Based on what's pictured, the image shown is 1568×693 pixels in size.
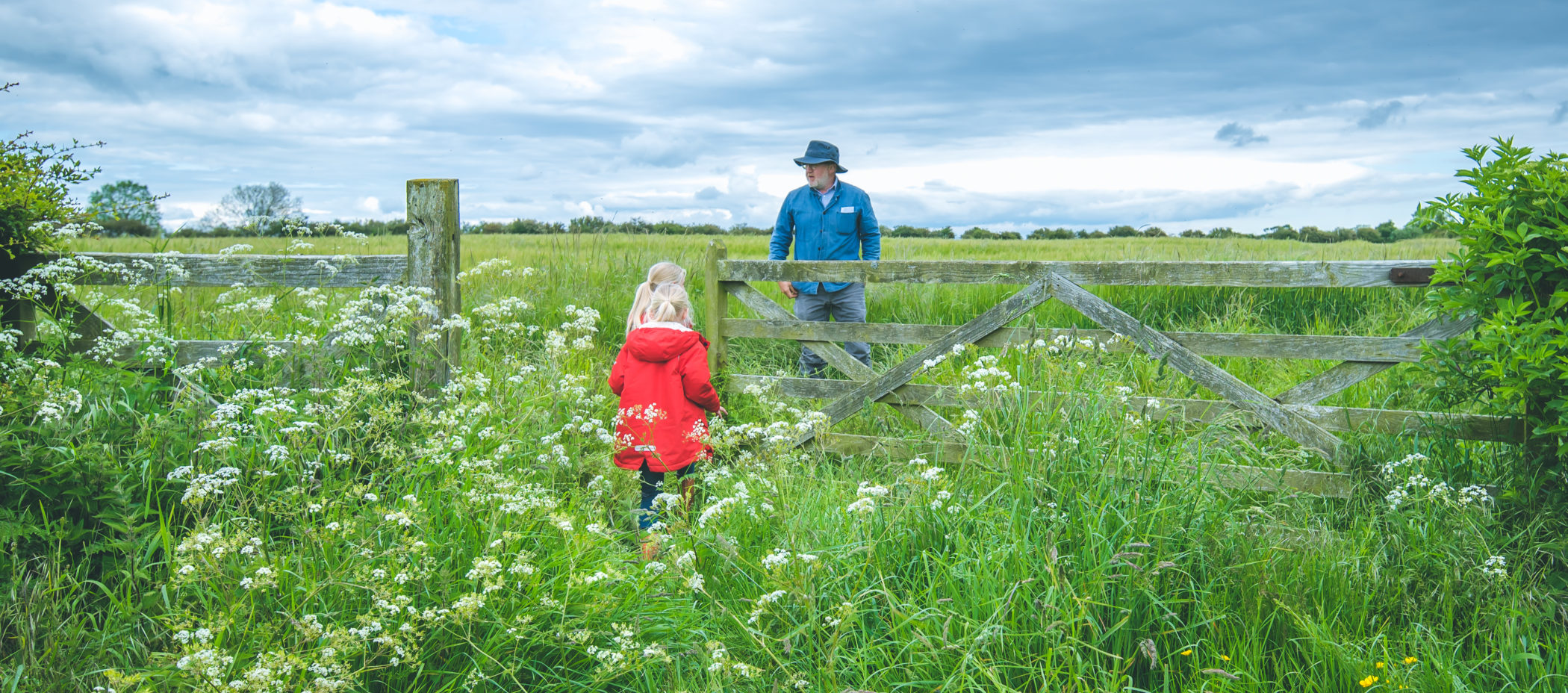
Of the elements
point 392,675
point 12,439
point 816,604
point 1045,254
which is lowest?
point 392,675

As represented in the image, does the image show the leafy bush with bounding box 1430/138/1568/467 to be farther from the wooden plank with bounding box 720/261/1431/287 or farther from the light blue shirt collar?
the light blue shirt collar

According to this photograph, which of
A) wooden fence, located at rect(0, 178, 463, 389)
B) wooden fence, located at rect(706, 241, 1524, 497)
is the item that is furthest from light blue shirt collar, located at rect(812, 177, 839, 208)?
wooden fence, located at rect(0, 178, 463, 389)

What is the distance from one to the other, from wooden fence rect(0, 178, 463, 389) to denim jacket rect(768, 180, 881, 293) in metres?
3.34

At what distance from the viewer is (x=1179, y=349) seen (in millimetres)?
5168

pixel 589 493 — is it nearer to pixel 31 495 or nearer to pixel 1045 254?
pixel 31 495

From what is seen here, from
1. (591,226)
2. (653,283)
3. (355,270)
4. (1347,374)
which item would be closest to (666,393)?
(653,283)

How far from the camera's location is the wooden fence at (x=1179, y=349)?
4762 mm

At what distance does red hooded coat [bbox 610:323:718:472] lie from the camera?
483 cm

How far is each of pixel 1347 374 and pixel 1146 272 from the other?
120 centimetres

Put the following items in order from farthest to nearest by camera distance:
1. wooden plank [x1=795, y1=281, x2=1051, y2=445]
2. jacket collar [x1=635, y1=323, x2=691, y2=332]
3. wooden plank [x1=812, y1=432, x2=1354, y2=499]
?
wooden plank [x1=795, y1=281, x2=1051, y2=445] < jacket collar [x1=635, y1=323, x2=691, y2=332] < wooden plank [x1=812, y1=432, x2=1354, y2=499]

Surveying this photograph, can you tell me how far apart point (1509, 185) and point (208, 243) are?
18980 millimetres

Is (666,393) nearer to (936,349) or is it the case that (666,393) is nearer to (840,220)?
(936,349)

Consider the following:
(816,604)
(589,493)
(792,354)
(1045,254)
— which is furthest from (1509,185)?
(1045,254)

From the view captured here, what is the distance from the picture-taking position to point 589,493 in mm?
3957
